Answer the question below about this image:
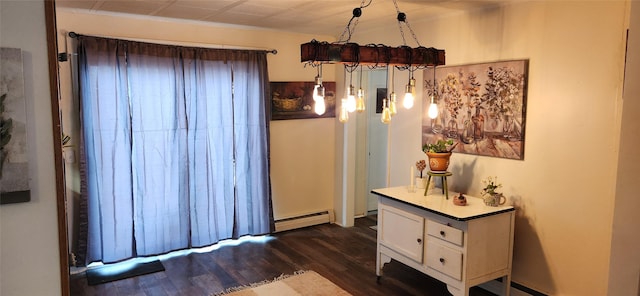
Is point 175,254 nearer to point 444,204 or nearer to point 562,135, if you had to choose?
point 444,204

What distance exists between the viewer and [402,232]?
11.4 feet

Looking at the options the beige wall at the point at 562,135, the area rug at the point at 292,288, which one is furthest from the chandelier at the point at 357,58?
the area rug at the point at 292,288

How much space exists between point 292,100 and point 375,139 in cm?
135

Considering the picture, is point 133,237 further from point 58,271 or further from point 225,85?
point 58,271

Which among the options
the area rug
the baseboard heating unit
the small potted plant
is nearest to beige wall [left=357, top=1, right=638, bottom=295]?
the small potted plant

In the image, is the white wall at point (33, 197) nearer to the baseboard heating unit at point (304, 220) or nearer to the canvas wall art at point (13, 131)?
the canvas wall art at point (13, 131)

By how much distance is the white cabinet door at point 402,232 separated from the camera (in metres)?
3.34

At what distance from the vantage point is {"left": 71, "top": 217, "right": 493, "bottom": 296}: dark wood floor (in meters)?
3.61

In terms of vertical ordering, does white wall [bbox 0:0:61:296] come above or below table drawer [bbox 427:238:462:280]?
above

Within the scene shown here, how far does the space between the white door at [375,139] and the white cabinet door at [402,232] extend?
2.10 meters

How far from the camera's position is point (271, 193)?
495 cm

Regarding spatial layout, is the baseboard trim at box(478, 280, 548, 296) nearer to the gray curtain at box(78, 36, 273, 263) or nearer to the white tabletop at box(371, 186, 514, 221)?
the white tabletop at box(371, 186, 514, 221)

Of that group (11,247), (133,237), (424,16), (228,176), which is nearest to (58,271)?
(11,247)

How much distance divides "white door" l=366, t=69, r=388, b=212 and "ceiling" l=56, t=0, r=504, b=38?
120 cm
